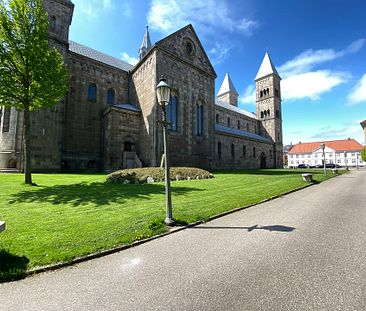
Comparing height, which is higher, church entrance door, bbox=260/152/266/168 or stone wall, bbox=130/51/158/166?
stone wall, bbox=130/51/158/166

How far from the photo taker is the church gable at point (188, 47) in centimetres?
2600

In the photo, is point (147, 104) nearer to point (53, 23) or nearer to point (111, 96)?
point (111, 96)

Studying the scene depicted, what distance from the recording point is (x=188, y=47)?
28.8 m

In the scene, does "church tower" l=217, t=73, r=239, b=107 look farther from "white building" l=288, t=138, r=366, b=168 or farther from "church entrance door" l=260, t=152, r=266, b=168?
"white building" l=288, t=138, r=366, b=168

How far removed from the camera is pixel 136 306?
2.56 m

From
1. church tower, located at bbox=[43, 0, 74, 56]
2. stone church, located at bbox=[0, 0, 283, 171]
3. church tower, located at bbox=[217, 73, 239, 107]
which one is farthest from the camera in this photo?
church tower, located at bbox=[217, 73, 239, 107]

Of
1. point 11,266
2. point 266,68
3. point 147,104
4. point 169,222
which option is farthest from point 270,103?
Result: point 11,266

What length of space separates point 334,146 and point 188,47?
272 ft

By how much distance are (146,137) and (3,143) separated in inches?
570

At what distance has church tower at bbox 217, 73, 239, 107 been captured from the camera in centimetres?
6319

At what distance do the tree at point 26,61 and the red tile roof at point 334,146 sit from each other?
3843 inches

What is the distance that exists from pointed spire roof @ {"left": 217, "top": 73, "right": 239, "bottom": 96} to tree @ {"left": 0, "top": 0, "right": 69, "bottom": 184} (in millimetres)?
56790

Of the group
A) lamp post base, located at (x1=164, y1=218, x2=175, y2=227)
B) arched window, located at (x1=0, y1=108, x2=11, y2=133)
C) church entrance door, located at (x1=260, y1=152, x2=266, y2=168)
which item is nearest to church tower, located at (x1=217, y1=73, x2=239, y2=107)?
church entrance door, located at (x1=260, y1=152, x2=266, y2=168)

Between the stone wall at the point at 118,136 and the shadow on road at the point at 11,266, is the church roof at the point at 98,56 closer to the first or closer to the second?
the stone wall at the point at 118,136
